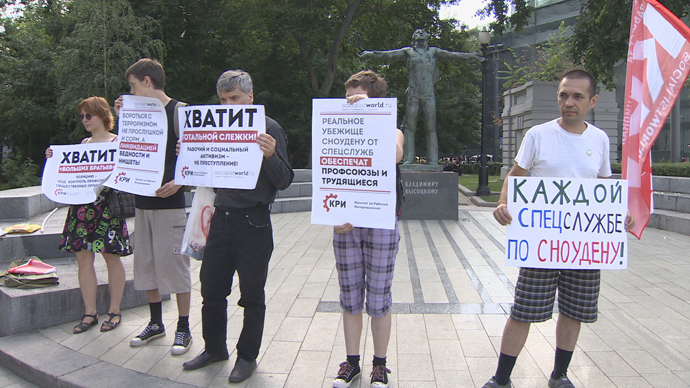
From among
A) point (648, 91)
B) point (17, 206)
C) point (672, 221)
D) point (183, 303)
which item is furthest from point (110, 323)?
point (672, 221)

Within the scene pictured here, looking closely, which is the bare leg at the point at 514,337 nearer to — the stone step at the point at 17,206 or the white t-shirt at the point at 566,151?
the white t-shirt at the point at 566,151

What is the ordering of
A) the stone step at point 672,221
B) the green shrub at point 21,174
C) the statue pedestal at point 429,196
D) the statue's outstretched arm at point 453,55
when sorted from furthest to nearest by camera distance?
the green shrub at point 21,174 → the statue's outstretched arm at point 453,55 → the statue pedestal at point 429,196 → the stone step at point 672,221

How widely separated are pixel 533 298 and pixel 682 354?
1.64 meters

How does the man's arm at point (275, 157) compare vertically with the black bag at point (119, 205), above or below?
above

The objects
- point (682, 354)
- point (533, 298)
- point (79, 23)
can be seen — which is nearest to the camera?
point (533, 298)

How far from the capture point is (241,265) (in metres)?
3.50

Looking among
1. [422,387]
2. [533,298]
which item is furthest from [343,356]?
[533,298]

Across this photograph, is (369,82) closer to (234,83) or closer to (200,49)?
(234,83)

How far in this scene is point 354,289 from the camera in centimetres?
337

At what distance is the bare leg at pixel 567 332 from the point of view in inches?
127

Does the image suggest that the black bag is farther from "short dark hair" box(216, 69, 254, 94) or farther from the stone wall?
the stone wall

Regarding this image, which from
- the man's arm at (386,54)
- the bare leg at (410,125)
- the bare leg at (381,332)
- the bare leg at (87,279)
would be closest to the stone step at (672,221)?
the bare leg at (410,125)

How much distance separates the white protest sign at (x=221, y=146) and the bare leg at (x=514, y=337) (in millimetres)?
1797

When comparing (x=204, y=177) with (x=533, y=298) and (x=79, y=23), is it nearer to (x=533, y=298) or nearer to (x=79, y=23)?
(x=533, y=298)
